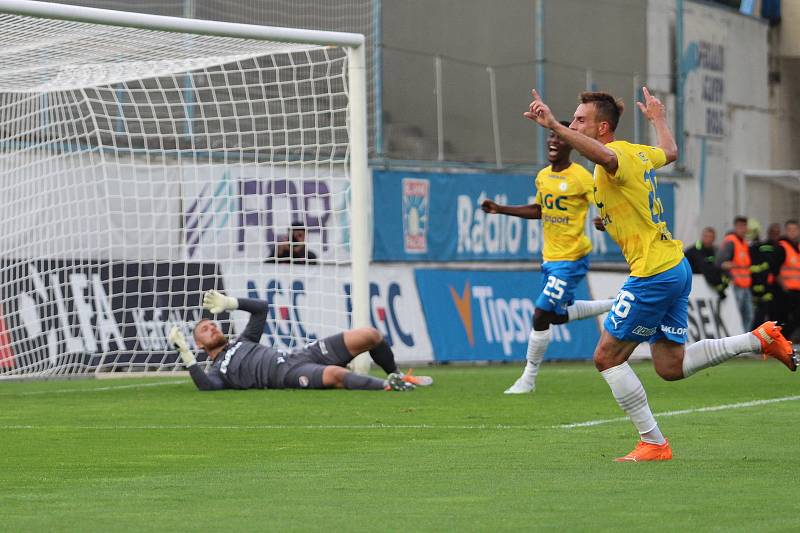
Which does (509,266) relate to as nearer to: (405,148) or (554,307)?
(405,148)

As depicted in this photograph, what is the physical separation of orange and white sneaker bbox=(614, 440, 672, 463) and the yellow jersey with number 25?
0.88m

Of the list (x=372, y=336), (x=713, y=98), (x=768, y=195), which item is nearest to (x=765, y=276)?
(x=713, y=98)

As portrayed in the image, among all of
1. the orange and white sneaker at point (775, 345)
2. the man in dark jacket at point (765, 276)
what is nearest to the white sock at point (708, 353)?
the orange and white sneaker at point (775, 345)

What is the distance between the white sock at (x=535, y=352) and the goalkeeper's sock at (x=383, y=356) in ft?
4.33

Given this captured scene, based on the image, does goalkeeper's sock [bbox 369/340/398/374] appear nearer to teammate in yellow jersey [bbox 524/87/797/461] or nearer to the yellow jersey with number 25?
teammate in yellow jersey [bbox 524/87/797/461]

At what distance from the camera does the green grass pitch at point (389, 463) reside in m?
5.66

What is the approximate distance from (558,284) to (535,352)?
2.02ft

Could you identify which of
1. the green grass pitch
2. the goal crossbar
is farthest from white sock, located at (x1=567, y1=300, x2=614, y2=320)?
the goal crossbar

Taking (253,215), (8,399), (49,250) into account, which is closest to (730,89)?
(253,215)

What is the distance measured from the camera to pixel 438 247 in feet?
70.5

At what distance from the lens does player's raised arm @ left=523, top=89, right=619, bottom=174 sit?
7.18m

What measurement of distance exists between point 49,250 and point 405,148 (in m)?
7.49

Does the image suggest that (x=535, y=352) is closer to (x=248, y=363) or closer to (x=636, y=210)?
(x=248, y=363)

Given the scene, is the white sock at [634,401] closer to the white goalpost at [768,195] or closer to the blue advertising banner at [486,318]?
the blue advertising banner at [486,318]
